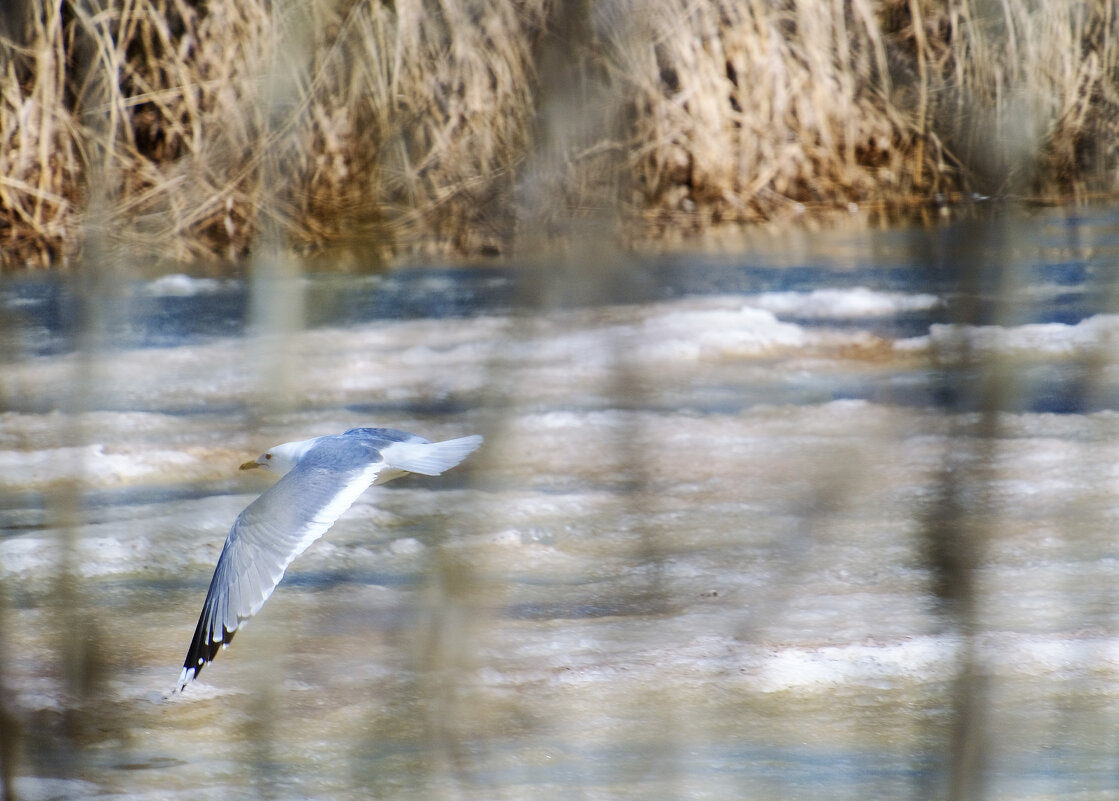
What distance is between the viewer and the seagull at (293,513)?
54.1 inches

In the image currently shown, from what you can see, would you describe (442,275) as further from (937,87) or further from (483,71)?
(937,87)

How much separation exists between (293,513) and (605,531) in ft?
1.77

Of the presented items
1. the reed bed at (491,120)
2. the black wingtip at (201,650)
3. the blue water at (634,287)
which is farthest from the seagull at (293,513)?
the blue water at (634,287)

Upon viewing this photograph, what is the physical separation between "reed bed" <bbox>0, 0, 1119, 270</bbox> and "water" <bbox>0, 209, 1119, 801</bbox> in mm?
121

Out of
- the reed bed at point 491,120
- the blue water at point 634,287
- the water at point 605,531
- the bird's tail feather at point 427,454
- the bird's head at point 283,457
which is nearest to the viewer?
the water at point 605,531

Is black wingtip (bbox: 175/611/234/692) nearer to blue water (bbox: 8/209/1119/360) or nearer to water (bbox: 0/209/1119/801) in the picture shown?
water (bbox: 0/209/1119/801)

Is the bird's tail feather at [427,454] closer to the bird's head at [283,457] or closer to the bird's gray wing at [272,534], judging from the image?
the bird's gray wing at [272,534]

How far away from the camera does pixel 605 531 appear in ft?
6.11

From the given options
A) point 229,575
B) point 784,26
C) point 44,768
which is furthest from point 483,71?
point 44,768

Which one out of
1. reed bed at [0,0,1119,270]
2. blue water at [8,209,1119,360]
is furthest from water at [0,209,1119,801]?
reed bed at [0,0,1119,270]

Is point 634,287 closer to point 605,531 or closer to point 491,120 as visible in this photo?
point 491,120

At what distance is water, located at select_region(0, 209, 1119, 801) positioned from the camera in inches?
50.7

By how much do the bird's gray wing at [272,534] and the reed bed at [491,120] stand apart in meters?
0.58

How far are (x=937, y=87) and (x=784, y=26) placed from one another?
435mm
